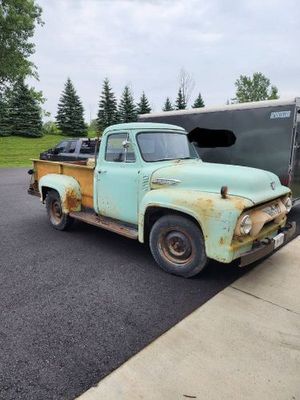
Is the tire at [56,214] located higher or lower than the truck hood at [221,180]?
lower

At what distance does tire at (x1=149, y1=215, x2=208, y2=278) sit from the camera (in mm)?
4113

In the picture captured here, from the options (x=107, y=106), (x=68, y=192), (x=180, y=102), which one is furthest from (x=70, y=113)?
(x=68, y=192)

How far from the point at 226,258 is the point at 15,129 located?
39350 millimetres

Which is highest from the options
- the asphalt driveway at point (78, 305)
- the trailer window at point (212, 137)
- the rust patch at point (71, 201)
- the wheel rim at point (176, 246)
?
the trailer window at point (212, 137)

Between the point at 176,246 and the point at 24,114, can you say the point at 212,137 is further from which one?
the point at 24,114

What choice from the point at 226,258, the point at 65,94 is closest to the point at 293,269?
the point at 226,258

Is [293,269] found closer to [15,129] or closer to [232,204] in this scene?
[232,204]

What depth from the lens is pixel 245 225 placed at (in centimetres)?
373

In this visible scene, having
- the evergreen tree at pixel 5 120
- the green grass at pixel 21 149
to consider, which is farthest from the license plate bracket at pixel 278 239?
the evergreen tree at pixel 5 120

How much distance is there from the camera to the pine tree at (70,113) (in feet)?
136

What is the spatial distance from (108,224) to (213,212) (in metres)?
2.14

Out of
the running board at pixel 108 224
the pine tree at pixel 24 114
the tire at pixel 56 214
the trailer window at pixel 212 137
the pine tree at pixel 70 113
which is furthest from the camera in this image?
the pine tree at pixel 70 113

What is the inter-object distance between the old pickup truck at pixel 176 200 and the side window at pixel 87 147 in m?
7.02

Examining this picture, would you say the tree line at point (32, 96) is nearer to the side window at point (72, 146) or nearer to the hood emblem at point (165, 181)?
the side window at point (72, 146)
